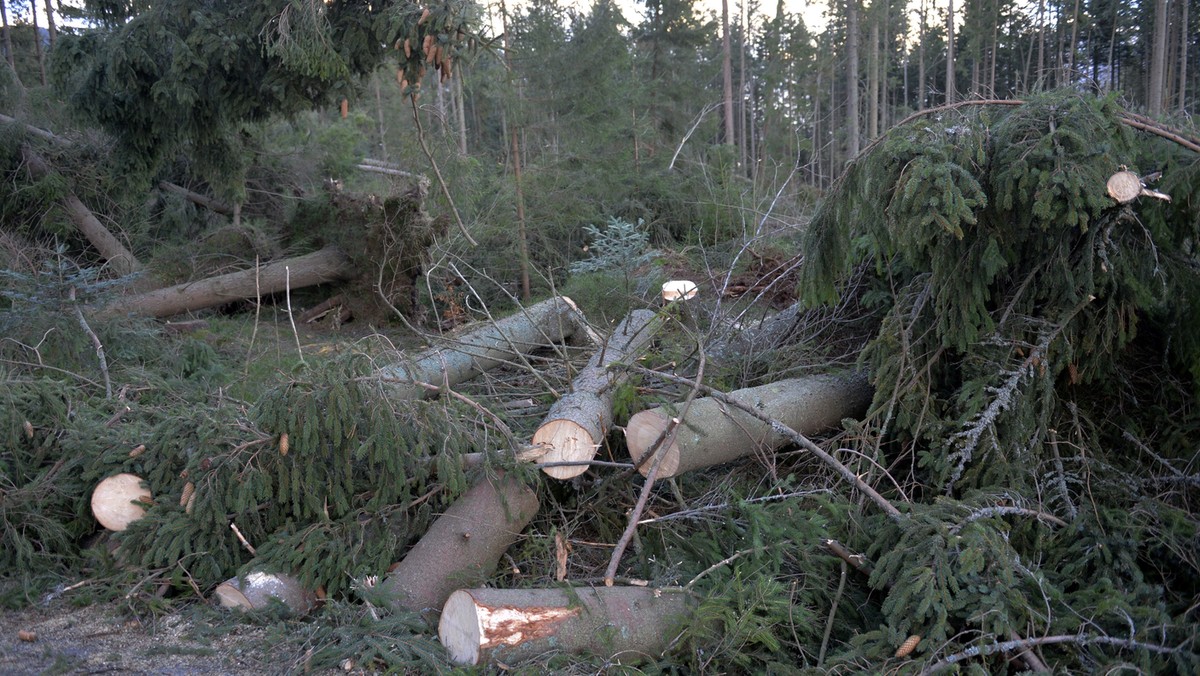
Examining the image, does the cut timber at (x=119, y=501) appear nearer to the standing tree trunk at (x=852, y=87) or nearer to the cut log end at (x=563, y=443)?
the cut log end at (x=563, y=443)

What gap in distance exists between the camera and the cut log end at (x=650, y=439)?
4.08m

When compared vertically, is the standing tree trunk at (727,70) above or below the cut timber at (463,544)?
above

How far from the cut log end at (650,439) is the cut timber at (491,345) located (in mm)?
1106

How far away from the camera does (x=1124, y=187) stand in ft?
11.9

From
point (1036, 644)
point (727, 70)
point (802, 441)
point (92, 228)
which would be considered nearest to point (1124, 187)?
point (802, 441)

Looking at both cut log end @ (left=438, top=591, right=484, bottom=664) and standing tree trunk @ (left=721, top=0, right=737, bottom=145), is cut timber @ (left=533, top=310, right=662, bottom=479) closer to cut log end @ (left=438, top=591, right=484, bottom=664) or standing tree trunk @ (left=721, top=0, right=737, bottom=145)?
cut log end @ (left=438, top=591, right=484, bottom=664)

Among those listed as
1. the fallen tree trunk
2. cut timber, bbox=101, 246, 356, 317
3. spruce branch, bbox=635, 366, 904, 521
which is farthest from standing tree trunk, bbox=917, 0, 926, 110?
spruce branch, bbox=635, 366, 904, 521

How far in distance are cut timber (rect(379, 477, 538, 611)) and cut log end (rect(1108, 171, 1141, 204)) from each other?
10.3ft

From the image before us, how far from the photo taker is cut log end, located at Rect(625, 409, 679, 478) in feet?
13.4

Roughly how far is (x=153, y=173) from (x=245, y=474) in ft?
21.1

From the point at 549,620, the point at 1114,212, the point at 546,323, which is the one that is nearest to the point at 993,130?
the point at 1114,212

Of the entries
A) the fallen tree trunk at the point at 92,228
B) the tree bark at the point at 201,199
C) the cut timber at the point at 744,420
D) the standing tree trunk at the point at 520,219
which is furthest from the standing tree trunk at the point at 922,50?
the cut timber at the point at 744,420

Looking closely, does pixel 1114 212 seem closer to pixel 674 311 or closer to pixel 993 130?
pixel 993 130

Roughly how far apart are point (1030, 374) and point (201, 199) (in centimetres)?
1062
